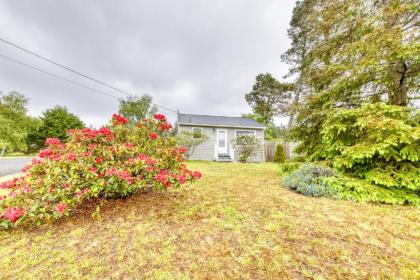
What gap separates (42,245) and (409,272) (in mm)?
3969

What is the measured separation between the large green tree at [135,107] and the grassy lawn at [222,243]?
19489 millimetres

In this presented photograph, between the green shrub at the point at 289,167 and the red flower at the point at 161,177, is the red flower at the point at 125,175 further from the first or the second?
the green shrub at the point at 289,167

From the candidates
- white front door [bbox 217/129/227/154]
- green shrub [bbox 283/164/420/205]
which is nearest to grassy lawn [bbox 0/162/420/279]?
green shrub [bbox 283/164/420/205]

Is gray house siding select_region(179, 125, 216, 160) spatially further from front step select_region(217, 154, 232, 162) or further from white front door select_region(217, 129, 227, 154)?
front step select_region(217, 154, 232, 162)

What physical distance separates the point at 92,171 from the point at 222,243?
7.18 ft

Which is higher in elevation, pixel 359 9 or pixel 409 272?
pixel 359 9

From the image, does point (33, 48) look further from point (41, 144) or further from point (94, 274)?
point (41, 144)

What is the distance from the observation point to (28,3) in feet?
21.5

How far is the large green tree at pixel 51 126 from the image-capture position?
19.0 meters

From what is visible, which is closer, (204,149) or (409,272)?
(409,272)

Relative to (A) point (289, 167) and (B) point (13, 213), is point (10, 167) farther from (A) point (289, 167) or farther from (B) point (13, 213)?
(A) point (289, 167)

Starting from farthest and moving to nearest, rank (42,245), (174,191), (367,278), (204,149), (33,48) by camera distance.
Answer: (204,149) < (33,48) < (174,191) < (42,245) < (367,278)

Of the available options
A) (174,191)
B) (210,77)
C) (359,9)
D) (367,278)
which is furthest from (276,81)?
(367,278)

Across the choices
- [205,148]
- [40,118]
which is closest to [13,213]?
[205,148]
